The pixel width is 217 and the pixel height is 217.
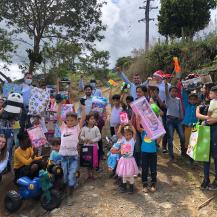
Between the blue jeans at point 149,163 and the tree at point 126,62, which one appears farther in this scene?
the tree at point 126,62

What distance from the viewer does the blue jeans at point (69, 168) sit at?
7359mm

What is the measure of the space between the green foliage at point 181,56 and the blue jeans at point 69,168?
7625 millimetres

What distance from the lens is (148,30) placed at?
1142 inches

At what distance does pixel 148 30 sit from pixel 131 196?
2328cm

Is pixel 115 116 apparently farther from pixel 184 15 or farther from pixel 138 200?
pixel 184 15

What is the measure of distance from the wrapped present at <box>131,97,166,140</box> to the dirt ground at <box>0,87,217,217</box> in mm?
1176

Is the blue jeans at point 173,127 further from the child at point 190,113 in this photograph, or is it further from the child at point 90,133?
the child at point 90,133

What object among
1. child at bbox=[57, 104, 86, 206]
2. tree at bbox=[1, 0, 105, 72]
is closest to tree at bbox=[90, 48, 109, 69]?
tree at bbox=[1, 0, 105, 72]

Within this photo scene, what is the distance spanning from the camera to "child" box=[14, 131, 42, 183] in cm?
748

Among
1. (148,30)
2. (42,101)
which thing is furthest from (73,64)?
(148,30)

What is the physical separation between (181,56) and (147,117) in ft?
27.3

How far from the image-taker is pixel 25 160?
7570 millimetres

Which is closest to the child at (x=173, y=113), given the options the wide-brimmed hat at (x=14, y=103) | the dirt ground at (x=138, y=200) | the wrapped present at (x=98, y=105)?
the dirt ground at (x=138, y=200)

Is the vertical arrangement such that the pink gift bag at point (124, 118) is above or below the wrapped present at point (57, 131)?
above
